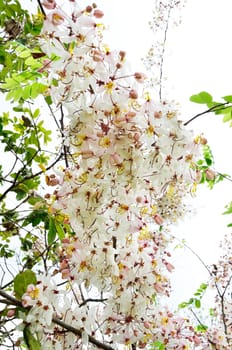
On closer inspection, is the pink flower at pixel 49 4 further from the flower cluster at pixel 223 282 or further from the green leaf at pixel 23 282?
the flower cluster at pixel 223 282

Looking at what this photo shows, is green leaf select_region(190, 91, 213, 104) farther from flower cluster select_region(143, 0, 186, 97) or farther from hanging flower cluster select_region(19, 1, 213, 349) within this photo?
flower cluster select_region(143, 0, 186, 97)

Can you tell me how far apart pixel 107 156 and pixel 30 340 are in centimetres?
28

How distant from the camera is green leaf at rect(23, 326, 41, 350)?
0.64m

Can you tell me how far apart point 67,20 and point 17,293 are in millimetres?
387

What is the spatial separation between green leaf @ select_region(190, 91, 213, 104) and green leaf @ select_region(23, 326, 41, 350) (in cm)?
37

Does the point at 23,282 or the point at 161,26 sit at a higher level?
the point at 161,26

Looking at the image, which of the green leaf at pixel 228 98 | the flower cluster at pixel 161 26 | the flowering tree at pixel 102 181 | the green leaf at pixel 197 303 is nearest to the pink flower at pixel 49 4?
the flowering tree at pixel 102 181

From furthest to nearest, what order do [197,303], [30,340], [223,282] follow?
[223,282] < [197,303] < [30,340]

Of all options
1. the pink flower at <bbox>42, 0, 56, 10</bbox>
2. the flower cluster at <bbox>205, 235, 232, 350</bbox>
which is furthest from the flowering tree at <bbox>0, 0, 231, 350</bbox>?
the flower cluster at <bbox>205, 235, 232, 350</bbox>

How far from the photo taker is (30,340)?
645 mm

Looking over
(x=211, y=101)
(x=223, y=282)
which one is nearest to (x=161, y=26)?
(x=223, y=282)

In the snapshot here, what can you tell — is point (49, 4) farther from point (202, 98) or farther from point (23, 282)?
point (23, 282)

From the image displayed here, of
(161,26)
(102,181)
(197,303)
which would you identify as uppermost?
(161,26)

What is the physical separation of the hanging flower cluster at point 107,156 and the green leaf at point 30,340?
0.03 m
